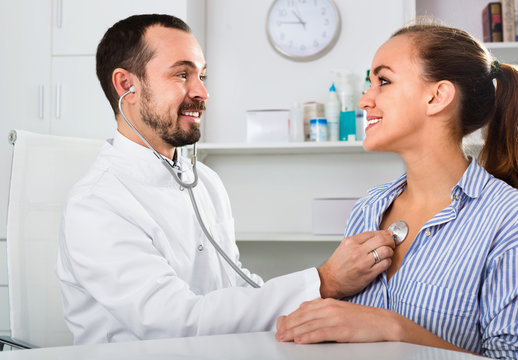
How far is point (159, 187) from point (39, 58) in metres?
1.31

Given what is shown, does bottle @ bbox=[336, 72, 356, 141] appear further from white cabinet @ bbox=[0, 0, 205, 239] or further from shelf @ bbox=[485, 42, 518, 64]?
white cabinet @ bbox=[0, 0, 205, 239]

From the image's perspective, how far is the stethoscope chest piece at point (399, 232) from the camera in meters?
1.16

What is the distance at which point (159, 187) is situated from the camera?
1437 millimetres

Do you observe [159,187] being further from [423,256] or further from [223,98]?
[223,98]

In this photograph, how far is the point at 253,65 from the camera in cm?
270

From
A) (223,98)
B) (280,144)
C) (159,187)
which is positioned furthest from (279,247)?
(159,187)

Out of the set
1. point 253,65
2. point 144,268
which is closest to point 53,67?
point 253,65

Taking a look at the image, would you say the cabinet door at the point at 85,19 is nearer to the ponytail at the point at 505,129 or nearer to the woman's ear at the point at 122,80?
the woman's ear at the point at 122,80

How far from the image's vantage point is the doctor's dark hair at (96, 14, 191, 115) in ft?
5.03

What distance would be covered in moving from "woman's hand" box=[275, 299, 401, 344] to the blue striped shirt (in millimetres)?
195

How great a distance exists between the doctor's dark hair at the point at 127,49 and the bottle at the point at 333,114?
3.11 ft

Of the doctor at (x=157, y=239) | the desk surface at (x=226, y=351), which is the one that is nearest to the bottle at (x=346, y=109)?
the doctor at (x=157, y=239)

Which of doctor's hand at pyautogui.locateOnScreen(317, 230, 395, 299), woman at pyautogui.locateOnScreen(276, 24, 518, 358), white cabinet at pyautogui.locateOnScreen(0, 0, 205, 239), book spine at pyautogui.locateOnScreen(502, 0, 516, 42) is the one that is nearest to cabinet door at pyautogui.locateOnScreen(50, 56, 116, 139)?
white cabinet at pyautogui.locateOnScreen(0, 0, 205, 239)

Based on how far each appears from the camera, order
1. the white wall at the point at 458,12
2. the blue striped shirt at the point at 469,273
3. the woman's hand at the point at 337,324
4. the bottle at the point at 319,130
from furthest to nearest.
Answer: the white wall at the point at 458,12 → the bottle at the point at 319,130 → the blue striped shirt at the point at 469,273 → the woman's hand at the point at 337,324
